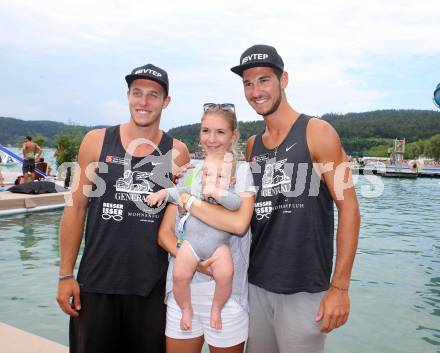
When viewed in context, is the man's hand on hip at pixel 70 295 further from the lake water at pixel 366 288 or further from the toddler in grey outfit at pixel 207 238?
the lake water at pixel 366 288

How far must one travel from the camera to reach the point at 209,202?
3.15 meters

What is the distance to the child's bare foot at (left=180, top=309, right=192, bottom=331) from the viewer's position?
9.93 feet

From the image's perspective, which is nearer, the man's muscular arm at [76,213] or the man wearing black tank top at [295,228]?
the man wearing black tank top at [295,228]

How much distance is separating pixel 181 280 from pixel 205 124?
3.85ft

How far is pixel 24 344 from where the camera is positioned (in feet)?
15.2

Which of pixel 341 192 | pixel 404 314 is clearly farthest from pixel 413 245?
pixel 341 192

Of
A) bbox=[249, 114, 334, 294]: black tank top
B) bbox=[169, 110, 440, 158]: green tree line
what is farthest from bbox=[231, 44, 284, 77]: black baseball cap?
bbox=[169, 110, 440, 158]: green tree line

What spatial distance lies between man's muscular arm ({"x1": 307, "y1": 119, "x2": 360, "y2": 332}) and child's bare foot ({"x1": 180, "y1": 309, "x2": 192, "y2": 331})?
3.09 ft

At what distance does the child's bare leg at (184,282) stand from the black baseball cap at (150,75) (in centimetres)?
143

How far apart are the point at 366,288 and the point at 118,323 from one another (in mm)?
8399

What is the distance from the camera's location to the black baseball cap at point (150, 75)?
3457mm

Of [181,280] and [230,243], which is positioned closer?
[181,280]

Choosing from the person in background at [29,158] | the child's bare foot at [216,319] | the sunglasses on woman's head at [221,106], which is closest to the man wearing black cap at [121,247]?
the sunglasses on woman's head at [221,106]

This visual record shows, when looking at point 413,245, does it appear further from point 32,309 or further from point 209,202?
point 209,202
